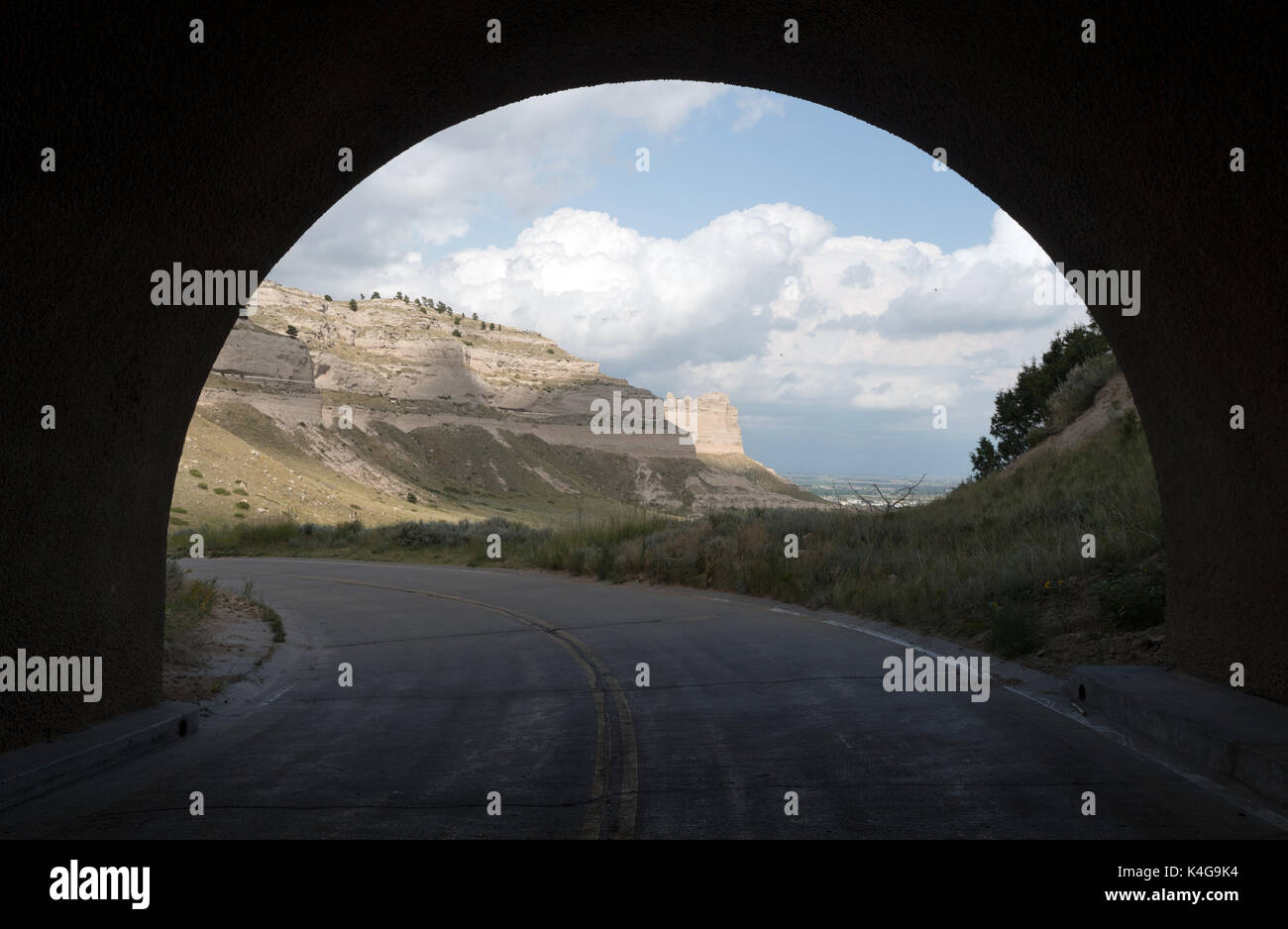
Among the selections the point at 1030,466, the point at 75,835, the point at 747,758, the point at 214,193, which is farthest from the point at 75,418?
the point at 1030,466

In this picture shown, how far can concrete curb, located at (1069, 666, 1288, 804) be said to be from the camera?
648 cm

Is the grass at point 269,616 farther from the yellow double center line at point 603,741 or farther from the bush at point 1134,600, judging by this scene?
the bush at point 1134,600

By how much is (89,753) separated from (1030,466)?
22.7 meters

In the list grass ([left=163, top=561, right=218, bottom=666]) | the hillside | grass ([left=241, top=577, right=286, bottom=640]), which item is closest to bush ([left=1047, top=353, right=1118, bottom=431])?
grass ([left=241, top=577, right=286, bottom=640])

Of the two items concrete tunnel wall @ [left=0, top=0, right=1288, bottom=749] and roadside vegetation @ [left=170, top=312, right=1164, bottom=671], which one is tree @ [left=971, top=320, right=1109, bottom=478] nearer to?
roadside vegetation @ [left=170, top=312, right=1164, bottom=671]

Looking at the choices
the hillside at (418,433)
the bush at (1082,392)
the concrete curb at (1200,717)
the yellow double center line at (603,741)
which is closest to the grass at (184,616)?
the yellow double center line at (603,741)

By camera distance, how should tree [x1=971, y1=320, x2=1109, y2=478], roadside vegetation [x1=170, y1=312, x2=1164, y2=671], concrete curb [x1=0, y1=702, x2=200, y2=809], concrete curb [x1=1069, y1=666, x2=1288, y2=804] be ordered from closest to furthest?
concrete curb [x1=1069, y1=666, x2=1288, y2=804]
concrete curb [x1=0, y1=702, x2=200, y2=809]
roadside vegetation [x1=170, y1=312, x2=1164, y2=671]
tree [x1=971, y1=320, x2=1109, y2=478]

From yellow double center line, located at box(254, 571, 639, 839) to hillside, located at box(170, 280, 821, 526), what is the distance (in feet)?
155

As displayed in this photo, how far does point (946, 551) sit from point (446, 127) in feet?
39.3

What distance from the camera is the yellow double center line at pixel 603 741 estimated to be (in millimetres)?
5891

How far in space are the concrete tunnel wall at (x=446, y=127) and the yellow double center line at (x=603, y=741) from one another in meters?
4.06

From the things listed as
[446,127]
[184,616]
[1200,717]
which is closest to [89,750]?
[446,127]

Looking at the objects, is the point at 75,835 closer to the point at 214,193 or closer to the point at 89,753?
the point at 89,753

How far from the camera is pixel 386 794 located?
6.65 metres
